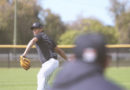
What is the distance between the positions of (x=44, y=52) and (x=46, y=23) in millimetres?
51415

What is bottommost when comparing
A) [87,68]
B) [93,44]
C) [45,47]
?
[45,47]

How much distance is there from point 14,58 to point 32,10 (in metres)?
31.9

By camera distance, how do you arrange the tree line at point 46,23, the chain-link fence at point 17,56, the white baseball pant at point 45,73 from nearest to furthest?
the white baseball pant at point 45,73 → the chain-link fence at point 17,56 → the tree line at point 46,23

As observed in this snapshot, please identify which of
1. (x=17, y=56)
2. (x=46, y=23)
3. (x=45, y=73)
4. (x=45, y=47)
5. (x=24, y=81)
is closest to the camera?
(x=45, y=73)

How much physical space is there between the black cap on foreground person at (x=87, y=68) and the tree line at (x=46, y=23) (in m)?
42.4

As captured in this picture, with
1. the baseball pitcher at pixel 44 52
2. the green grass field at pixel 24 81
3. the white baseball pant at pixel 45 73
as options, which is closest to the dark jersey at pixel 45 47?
the baseball pitcher at pixel 44 52

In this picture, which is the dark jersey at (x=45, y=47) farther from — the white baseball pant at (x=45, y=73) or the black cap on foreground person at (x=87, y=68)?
the black cap on foreground person at (x=87, y=68)

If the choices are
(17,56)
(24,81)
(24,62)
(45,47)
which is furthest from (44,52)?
(17,56)

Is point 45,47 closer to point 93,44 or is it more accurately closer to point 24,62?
point 24,62

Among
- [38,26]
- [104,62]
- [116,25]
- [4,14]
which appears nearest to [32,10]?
[4,14]

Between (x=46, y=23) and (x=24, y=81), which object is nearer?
(x=24, y=81)

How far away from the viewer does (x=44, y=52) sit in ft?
23.6

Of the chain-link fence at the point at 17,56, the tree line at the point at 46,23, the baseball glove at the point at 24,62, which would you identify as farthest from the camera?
the tree line at the point at 46,23

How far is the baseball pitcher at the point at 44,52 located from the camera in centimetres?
698
